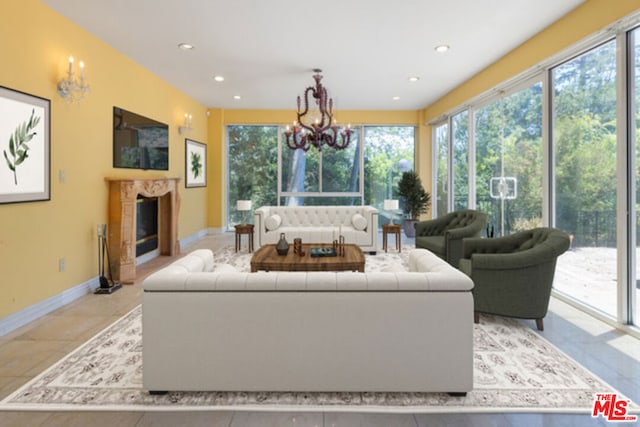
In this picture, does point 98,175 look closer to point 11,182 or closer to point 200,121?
point 11,182

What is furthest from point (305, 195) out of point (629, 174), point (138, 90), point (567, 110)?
point (629, 174)

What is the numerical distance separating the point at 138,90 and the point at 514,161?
16.8ft

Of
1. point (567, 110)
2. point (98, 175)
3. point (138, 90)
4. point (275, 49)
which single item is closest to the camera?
point (567, 110)

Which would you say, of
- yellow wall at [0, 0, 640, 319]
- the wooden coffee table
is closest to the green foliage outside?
yellow wall at [0, 0, 640, 319]

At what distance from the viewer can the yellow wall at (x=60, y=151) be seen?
3.28m

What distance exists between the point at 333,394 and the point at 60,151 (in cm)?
349

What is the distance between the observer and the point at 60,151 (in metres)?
3.89

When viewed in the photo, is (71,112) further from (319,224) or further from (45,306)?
(319,224)

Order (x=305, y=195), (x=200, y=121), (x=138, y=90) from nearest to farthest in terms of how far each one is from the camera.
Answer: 1. (x=138, y=90)
2. (x=200, y=121)
3. (x=305, y=195)

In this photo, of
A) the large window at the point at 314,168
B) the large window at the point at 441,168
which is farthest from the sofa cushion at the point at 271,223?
the large window at the point at 441,168

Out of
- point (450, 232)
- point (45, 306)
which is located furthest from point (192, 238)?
point (450, 232)

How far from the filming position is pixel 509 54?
494 centimetres

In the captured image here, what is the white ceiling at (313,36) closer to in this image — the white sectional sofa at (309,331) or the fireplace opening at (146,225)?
the fireplace opening at (146,225)

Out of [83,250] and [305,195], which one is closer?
[83,250]
